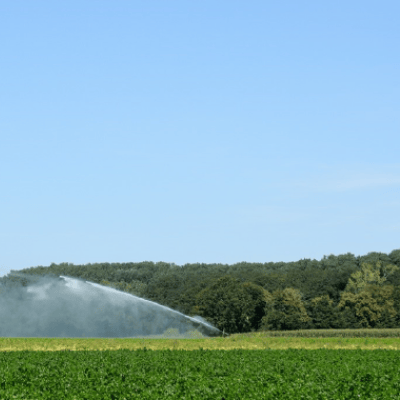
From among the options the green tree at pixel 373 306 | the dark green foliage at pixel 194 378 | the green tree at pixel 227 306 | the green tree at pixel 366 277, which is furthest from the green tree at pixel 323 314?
the dark green foliage at pixel 194 378

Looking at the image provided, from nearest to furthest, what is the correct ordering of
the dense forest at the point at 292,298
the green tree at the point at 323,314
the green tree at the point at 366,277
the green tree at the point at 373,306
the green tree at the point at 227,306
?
the green tree at the point at 373,306 → the dense forest at the point at 292,298 → the green tree at the point at 227,306 → the green tree at the point at 323,314 → the green tree at the point at 366,277

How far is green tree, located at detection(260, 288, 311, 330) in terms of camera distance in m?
101

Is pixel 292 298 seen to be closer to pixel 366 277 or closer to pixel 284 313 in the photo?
pixel 284 313

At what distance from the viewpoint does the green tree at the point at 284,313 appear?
101 meters

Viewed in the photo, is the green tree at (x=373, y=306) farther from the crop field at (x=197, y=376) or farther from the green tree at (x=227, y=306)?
the crop field at (x=197, y=376)

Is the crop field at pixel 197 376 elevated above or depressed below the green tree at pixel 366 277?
below

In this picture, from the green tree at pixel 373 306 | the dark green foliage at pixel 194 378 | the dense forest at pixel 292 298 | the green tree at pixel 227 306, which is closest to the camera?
the dark green foliage at pixel 194 378

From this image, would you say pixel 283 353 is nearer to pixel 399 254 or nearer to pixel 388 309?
pixel 388 309

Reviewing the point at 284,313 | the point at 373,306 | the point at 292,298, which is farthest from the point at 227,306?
the point at 373,306

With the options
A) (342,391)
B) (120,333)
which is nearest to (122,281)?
(120,333)

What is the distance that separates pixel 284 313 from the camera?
101062 millimetres

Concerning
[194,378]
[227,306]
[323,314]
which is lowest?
[323,314]

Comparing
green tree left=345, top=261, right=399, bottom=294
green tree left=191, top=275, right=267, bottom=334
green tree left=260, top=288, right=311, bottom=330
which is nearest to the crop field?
green tree left=260, top=288, right=311, bottom=330

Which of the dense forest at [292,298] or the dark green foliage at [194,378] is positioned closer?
the dark green foliage at [194,378]
